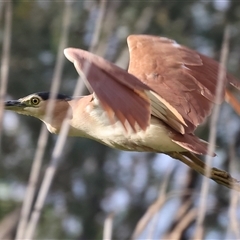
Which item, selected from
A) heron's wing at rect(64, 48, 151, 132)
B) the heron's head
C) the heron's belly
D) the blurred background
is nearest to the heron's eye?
the heron's head

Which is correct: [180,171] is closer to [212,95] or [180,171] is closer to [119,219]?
[119,219]

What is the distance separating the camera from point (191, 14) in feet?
20.8

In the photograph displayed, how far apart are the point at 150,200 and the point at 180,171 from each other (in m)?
0.54

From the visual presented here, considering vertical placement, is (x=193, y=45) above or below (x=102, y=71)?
below

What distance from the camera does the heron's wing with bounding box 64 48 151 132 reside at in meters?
2.33

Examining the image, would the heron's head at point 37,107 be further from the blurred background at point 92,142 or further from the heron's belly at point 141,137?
the blurred background at point 92,142

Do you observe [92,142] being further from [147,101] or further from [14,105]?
[147,101]

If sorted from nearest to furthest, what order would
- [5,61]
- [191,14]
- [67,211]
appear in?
[5,61], [191,14], [67,211]

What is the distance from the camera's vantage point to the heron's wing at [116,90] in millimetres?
2330

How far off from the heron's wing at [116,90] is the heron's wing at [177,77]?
1.29 feet

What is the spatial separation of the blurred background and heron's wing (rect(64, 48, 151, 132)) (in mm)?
3455

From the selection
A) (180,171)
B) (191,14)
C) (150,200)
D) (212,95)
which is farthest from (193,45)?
(212,95)

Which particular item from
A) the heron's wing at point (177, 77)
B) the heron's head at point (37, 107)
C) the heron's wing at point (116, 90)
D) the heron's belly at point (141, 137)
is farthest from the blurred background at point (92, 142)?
the heron's wing at point (116, 90)

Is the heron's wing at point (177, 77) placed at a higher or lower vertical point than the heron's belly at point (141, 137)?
higher
